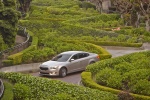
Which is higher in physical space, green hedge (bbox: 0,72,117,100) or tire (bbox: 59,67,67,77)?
green hedge (bbox: 0,72,117,100)

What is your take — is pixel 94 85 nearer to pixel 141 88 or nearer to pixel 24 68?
pixel 141 88

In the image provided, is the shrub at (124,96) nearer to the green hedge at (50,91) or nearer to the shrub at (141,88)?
the green hedge at (50,91)

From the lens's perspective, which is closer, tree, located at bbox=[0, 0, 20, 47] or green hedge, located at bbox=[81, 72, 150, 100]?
green hedge, located at bbox=[81, 72, 150, 100]

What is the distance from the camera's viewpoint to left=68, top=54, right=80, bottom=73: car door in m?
22.6

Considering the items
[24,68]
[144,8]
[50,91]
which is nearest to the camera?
[50,91]

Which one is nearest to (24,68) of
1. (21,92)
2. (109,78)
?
(109,78)

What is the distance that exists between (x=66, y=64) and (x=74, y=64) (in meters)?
0.66

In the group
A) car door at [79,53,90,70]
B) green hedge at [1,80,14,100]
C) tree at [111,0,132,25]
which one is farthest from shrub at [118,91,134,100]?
tree at [111,0,132,25]

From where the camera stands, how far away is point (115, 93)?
16438mm

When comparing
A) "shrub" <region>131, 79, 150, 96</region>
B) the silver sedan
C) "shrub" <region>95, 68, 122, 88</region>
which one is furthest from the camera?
the silver sedan

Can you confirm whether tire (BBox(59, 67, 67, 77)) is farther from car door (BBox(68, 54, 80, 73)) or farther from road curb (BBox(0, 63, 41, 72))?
road curb (BBox(0, 63, 41, 72))

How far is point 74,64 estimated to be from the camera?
74.8 ft

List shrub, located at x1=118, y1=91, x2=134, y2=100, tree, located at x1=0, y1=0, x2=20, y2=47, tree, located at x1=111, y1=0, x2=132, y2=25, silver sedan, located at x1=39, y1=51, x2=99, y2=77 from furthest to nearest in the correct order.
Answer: tree, located at x1=111, y1=0, x2=132, y2=25 < tree, located at x1=0, y1=0, x2=20, y2=47 < silver sedan, located at x1=39, y1=51, x2=99, y2=77 < shrub, located at x1=118, y1=91, x2=134, y2=100

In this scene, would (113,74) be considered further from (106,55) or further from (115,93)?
(106,55)
